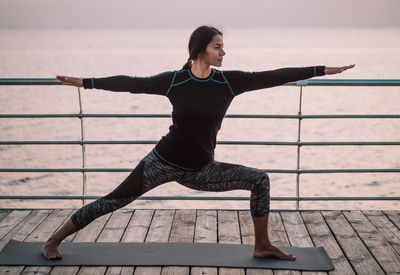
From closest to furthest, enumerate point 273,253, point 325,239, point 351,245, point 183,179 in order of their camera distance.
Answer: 1. point 183,179
2. point 273,253
3. point 351,245
4. point 325,239

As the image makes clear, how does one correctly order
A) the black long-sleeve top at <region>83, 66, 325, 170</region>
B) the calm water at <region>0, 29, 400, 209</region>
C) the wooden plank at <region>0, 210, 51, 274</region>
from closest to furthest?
the black long-sleeve top at <region>83, 66, 325, 170</region>
the wooden plank at <region>0, 210, 51, 274</region>
the calm water at <region>0, 29, 400, 209</region>

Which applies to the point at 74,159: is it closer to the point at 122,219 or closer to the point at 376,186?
the point at 376,186

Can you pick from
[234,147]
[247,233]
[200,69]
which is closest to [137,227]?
[247,233]

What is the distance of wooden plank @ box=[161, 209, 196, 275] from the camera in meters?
3.17

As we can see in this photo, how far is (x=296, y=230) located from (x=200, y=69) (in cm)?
154

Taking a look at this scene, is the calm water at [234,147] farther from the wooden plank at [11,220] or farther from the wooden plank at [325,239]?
the wooden plank at [325,239]

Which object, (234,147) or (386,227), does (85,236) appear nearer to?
(386,227)

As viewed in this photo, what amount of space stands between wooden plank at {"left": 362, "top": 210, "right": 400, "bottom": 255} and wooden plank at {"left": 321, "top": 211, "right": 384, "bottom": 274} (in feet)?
0.68

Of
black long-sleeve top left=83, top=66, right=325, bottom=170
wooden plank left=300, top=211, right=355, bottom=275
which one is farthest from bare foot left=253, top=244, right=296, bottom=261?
black long-sleeve top left=83, top=66, right=325, bottom=170

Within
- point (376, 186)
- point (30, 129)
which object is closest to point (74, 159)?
point (30, 129)

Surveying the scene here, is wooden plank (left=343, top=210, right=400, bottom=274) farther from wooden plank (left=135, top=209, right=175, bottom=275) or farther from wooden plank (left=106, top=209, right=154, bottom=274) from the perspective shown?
wooden plank (left=106, top=209, right=154, bottom=274)

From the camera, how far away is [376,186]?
1661 centimetres

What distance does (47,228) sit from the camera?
386 cm

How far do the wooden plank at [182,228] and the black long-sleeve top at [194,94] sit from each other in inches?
25.5
